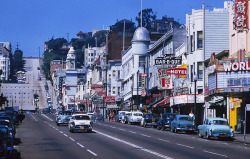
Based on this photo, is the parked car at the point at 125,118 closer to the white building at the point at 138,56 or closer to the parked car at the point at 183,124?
the white building at the point at 138,56

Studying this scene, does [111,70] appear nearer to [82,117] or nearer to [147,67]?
[147,67]

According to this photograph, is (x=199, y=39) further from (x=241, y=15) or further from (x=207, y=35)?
(x=241, y=15)

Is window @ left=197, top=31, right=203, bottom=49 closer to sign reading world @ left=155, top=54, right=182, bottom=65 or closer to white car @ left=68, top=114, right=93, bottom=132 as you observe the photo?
sign reading world @ left=155, top=54, right=182, bottom=65

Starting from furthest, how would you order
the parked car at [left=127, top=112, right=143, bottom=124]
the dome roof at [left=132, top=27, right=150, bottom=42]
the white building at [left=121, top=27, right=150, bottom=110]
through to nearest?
the dome roof at [left=132, top=27, right=150, bottom=42] < the white building at [left=121, top=27, right=150, bottom=110] < the parked car at [left=127, top=112, right=143, bottom=124]

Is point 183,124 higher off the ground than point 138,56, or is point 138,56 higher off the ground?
point 138,56

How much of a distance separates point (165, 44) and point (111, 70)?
4836 centimetres

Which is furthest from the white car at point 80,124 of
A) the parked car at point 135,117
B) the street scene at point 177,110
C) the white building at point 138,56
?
the white building at point 138,56

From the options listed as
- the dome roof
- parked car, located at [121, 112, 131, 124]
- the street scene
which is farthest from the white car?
the dome roof

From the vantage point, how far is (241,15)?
47625 millimetres

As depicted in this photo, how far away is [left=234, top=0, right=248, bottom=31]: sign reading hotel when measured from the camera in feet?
155

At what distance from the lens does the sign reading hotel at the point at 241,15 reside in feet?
155

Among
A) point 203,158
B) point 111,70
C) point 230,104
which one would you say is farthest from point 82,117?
point 111,70

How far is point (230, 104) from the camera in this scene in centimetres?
5372

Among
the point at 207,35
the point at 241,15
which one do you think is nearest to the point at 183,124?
the point at 241,15
